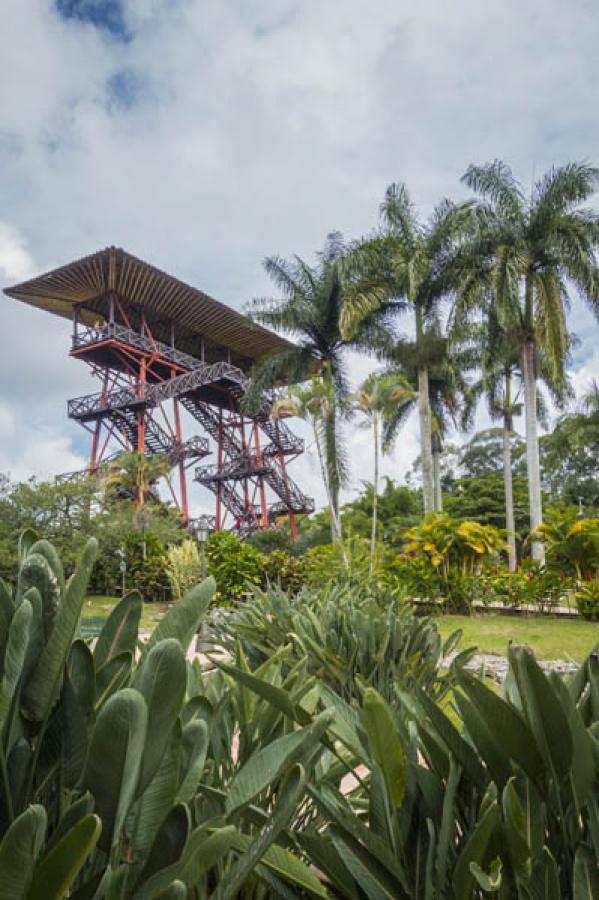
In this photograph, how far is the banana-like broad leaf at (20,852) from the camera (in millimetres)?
564

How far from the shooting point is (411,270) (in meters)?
17.6

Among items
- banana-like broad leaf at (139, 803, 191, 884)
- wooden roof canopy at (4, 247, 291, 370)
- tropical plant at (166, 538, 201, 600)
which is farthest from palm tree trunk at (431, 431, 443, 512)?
banana-like broad leaf at (139, 803, 191, 884)

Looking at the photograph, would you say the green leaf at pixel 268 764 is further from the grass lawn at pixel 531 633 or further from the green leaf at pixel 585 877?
the grass lawn at pixel 531 633

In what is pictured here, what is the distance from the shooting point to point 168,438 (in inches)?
1096

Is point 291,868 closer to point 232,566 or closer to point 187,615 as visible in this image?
point 187,615

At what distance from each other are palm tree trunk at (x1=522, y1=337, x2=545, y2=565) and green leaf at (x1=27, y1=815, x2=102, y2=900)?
50.7ft

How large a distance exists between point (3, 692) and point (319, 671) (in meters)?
2.75

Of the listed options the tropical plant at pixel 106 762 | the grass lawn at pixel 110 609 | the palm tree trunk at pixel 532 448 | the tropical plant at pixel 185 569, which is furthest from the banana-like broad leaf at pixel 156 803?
the tropical plant at pixel 185 569

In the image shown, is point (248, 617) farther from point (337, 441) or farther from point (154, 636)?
point (337, 441)

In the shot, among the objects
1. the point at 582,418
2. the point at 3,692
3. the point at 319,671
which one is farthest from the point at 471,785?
the point at 582,418

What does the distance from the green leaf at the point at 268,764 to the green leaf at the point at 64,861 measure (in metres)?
0.28

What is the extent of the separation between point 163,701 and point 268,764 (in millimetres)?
226

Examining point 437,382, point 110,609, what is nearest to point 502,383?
point 437,382

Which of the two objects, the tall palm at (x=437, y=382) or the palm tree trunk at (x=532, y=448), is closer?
the palm tree trunk at (x=532, y=448)
